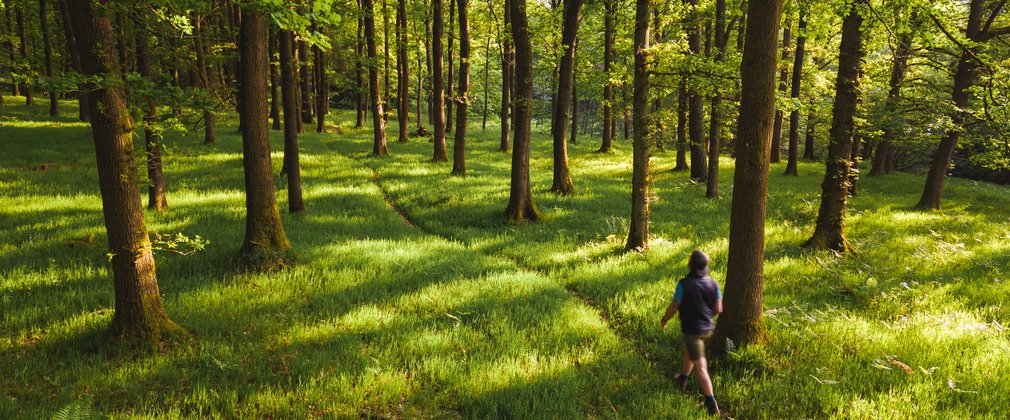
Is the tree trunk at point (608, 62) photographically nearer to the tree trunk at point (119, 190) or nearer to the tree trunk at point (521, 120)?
the tree trunk at point (521, 120)

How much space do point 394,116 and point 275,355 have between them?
49907 millimetres

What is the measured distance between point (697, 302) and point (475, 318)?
9.46 feet

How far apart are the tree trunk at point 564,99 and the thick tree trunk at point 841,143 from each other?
21.8 ft

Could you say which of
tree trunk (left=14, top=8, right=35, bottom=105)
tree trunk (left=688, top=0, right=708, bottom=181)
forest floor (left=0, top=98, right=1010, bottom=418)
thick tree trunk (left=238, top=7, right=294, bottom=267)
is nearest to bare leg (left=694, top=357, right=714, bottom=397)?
forest floor (left=0, top=98, right=1010, bottom=418)

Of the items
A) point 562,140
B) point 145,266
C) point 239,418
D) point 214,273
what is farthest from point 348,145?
point 239,418

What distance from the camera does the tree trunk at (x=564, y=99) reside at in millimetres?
13766

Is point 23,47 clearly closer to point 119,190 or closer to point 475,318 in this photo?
point 119,190

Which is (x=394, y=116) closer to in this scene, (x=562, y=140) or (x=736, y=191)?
(x=562, y=140)

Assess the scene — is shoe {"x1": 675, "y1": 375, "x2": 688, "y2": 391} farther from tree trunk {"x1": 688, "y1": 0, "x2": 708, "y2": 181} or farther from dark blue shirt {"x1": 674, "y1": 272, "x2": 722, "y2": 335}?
tree trunk {"x1": 688, "y1": 0, "x2": 708, "y2": 181}

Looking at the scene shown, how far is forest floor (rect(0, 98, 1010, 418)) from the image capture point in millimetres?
4613

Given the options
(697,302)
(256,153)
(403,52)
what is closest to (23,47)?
(403,52)

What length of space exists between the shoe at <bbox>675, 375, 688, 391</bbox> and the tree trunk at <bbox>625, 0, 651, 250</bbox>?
5.17m

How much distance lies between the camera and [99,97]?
4.65 metres

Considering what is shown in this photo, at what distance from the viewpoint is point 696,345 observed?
16.1ft
